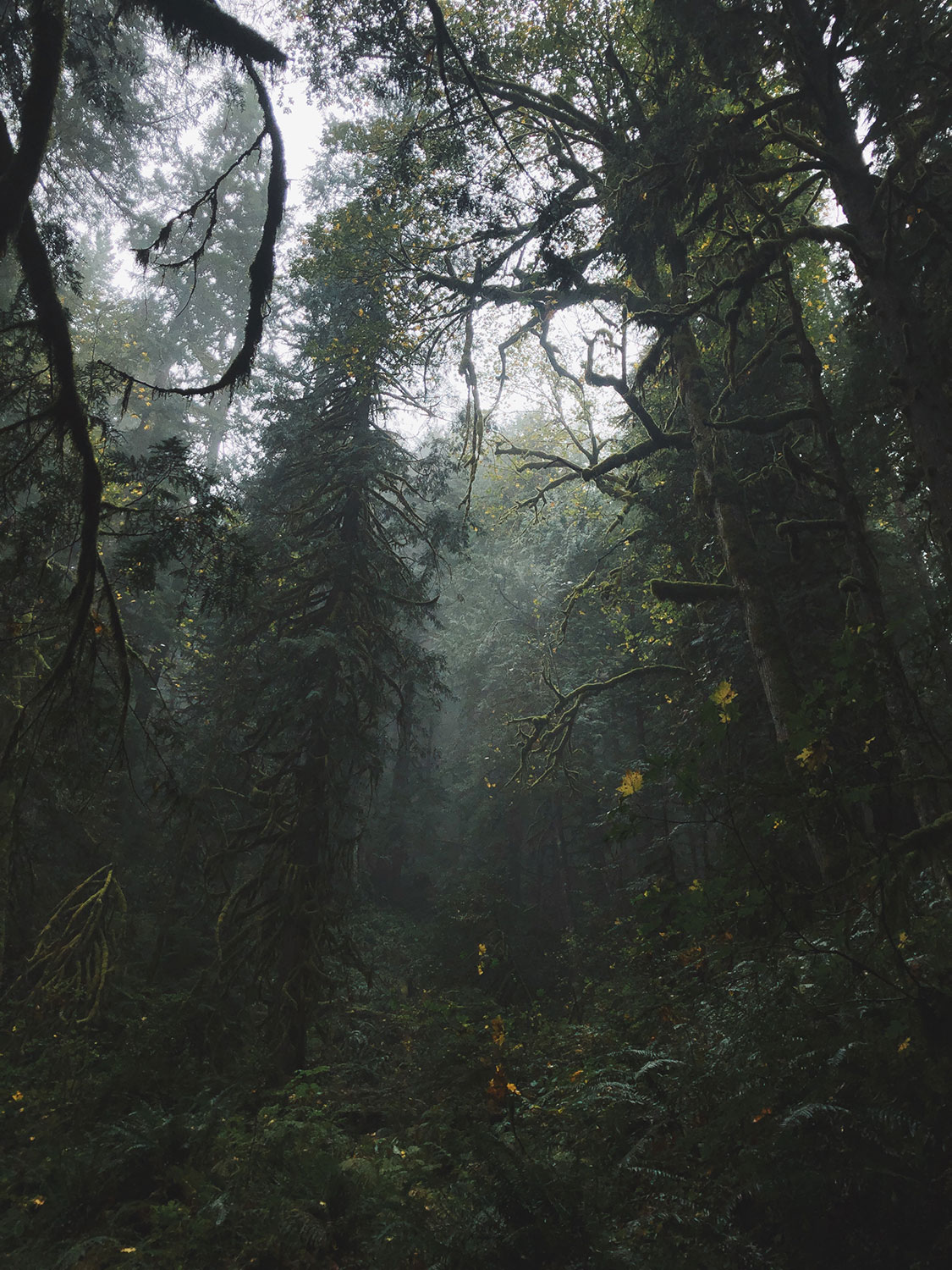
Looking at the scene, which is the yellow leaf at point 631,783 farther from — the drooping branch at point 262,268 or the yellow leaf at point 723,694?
the drooping branch at point 262,268

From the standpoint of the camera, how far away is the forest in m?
3.00

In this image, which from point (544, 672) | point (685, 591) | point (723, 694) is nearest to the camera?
point (723, 694)

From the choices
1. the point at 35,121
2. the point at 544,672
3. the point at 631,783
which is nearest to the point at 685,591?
the point at 544,672

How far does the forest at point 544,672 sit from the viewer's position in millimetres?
2996

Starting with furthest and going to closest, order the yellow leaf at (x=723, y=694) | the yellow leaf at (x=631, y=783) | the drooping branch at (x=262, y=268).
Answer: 1. the drooping branch at (x=262, y=268)
2. the yellow leaf at (x=723, y=694)
3. the yellow leaf at (x=631, y=783)

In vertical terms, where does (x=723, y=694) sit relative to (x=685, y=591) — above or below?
below

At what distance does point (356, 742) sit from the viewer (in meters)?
9.50

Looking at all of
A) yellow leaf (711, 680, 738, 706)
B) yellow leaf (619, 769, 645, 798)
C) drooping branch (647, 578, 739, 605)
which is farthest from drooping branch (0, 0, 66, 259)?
drooping branch (647, 578, 739, 605)

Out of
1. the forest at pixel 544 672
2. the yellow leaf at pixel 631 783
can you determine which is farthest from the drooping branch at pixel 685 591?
the yellow leaf at pixel 631 783

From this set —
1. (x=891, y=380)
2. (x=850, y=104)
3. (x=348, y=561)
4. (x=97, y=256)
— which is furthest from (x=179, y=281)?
(x=891, y=380)

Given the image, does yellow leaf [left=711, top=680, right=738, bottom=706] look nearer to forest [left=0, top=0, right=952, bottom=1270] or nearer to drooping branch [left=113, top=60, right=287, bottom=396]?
forest [left=0, top=0, right=952, bottom=1270]

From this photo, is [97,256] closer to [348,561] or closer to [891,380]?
[348,561]

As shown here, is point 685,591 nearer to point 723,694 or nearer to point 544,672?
point 544,672

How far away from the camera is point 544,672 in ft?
38.2
